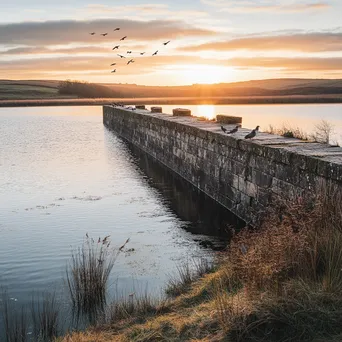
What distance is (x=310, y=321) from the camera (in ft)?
15.0

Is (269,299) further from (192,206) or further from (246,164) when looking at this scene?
(192,206)

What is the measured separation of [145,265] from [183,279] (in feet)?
4.26

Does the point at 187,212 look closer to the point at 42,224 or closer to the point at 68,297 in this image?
the point at 42,224

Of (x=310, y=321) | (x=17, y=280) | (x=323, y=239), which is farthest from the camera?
(x=17, y=280)

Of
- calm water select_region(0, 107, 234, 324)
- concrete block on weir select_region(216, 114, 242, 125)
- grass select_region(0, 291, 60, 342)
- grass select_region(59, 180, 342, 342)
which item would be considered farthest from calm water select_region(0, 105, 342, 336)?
concrete block on weir select_region(216, 114, 242, 125)

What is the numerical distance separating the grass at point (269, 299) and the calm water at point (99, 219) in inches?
61.3

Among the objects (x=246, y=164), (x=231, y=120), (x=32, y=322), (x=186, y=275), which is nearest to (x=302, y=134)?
(x=231, y=120)

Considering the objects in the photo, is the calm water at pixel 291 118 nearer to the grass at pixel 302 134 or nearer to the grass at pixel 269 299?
the grass at pixel 302 134

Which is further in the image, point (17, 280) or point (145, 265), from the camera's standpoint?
point (145, 265)

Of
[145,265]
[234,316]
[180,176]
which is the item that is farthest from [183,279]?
[180,176]

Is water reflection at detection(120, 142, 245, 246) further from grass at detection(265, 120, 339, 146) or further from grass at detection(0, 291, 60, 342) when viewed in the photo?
grass at detection(0, 291, 60, 342)

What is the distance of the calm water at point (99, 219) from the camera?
830 cm

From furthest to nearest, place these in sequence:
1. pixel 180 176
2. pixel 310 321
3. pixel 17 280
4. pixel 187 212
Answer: pixel 180 176 → pixel 187 212 → pixel 17 280 → pixel 310 321

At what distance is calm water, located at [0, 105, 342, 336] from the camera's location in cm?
830
